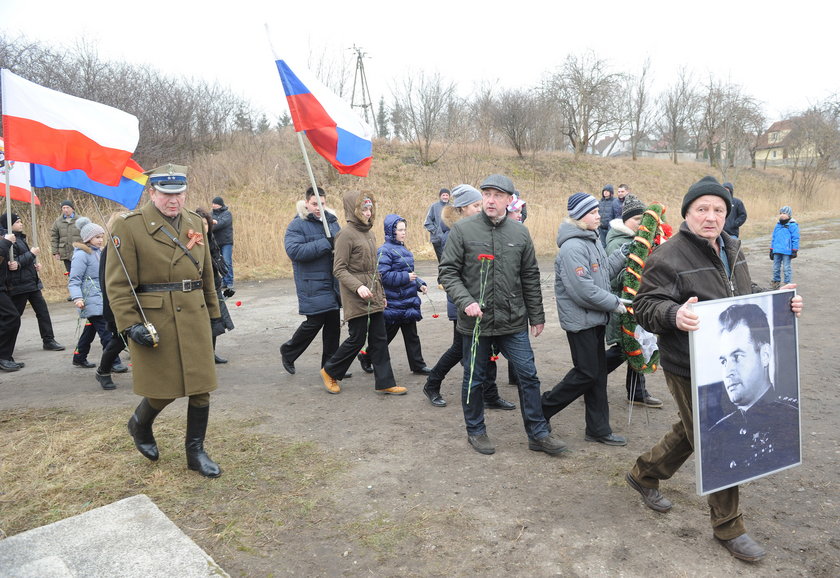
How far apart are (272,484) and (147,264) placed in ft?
5.40

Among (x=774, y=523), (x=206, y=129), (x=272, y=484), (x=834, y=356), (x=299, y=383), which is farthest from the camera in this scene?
(x=206, y=129)

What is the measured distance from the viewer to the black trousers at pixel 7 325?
7.37 m

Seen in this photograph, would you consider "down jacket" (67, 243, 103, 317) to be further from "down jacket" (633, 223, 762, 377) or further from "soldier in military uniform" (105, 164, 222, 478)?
"down jacket" (633, 223, 762, 377)

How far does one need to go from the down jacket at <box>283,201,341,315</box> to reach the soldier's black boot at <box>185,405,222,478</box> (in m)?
2.10

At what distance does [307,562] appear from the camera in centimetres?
320

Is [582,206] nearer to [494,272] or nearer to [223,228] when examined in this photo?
[494,272]

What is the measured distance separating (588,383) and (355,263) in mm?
2496

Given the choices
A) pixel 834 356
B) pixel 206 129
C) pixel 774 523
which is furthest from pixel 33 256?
pixel 206 129

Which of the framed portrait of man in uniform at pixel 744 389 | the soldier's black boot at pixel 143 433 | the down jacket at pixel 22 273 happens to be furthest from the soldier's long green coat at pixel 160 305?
the down jacket at pixel 22 273

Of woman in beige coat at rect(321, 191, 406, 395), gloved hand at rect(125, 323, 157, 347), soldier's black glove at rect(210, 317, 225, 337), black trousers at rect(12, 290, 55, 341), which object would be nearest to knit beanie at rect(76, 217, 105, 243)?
soldier's black glove at rect(210, 317, 225, 337)

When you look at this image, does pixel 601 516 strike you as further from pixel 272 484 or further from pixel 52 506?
pixel 52 506

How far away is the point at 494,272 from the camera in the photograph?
444 cm

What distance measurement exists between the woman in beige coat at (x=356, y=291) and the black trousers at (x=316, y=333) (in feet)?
1.56

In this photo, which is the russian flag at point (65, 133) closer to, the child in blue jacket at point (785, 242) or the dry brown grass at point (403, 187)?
the dry brown grass at point (403, 187)
